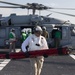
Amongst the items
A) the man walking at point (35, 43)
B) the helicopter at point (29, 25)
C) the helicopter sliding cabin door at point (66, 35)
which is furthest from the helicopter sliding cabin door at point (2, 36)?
the man walking at point (35, 43)

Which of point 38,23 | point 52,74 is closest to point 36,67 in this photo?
point 52,74

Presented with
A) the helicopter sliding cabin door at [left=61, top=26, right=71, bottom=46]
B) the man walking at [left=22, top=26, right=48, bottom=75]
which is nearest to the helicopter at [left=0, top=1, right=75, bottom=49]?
the helicopter sliding cabin door at [left=61, top=26, right=71, bottom=46]

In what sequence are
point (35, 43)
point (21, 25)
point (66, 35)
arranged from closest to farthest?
1. point (35, 43)
2. point (66, 35)
3. point (21, 25)

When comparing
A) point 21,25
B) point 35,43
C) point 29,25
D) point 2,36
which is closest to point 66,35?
point 29,25

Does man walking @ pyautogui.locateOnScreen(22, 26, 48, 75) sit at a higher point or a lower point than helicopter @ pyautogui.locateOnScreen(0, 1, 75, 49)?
higher

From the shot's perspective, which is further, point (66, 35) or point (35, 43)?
point (66, 35)

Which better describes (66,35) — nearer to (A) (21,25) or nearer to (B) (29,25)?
(B) (29,25)

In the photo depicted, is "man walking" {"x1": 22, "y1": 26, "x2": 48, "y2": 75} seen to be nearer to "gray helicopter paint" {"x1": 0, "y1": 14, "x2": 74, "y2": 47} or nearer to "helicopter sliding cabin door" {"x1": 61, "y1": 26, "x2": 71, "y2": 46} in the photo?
"gray helicopter paint" {"x1": 0, "y1": 14, "x2": 74, "y2": 47}

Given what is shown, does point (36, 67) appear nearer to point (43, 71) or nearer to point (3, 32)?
point (43, 71)

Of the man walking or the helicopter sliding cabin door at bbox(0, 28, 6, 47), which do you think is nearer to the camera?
the man walking

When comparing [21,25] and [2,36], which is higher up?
[21,25]

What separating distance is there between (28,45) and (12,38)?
43.8 ft

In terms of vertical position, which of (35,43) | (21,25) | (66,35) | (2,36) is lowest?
(2,36)

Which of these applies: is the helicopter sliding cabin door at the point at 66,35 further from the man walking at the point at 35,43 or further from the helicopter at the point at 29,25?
the man walking at the point at 35,43
